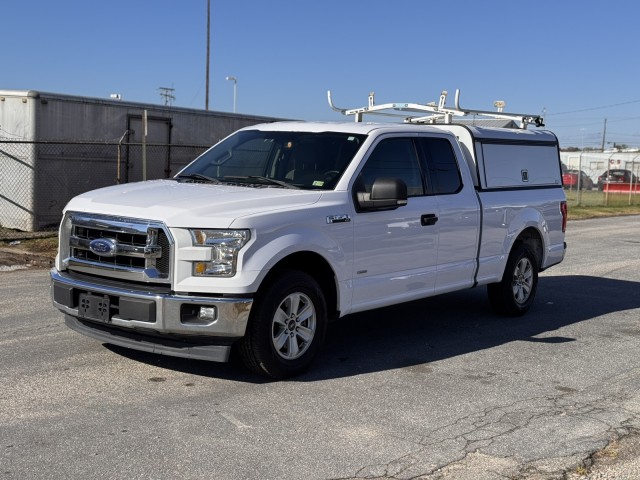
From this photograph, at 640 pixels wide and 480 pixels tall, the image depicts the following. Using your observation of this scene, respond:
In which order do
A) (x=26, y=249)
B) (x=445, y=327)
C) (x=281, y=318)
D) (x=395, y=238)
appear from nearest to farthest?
(x=281, y=318)
(x=395, y=238)
(x=445, y=327)
(x=26, y=249)

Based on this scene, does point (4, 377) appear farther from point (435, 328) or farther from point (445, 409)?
point (435, 328)

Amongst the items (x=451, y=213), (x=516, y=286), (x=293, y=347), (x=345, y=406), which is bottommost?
(x=345, y=406)

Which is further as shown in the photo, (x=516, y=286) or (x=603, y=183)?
(x=603, y=183)

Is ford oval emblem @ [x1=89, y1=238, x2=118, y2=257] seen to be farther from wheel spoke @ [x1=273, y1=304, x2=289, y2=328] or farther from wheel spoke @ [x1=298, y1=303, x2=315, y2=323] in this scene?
wheel spoke @ [x1=298, y1=303, x2=315, y2=323]

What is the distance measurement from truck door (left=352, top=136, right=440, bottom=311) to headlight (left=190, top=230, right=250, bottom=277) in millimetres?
1237

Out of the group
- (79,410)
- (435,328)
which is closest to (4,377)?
Answer: (79,410)

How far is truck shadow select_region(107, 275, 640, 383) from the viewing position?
6512mm

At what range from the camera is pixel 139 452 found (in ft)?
15.0

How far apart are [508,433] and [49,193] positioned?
12586 mm

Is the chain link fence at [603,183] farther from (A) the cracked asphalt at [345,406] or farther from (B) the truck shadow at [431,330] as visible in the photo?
(A) the cracked asphalt at [345,406]

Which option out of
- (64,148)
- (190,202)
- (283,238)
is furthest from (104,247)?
(64,148)

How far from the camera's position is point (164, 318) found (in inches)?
220

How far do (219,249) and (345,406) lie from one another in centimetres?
137

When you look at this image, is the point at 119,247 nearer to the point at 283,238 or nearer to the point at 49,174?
the point at 283,238
